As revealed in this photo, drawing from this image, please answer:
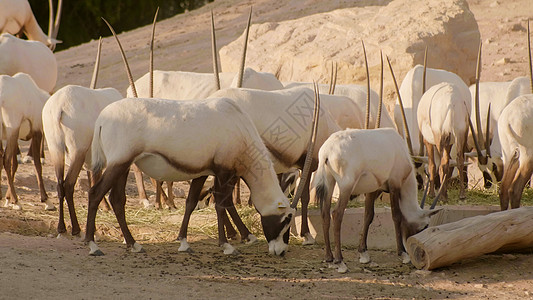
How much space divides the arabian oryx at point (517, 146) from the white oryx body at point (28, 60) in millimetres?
7307

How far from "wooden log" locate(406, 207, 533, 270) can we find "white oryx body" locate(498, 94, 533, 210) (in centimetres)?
95

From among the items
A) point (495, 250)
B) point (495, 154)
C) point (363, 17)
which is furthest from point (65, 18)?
point (495, 250)

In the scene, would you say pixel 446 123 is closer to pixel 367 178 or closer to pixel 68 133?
pixel 367 178

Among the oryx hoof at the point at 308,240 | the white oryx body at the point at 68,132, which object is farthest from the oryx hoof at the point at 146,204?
the oryx hoof at the point at 308,240

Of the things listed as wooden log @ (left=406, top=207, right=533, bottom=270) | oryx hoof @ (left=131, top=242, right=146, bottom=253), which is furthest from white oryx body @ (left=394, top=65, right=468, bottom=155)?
oryx hoof @ (left=131, top=242, right=146, bottom=253)

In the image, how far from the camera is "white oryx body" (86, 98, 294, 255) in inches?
280

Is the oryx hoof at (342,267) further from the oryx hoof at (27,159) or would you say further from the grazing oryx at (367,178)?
the oryx hoof at (27,159)

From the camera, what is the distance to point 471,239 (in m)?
7.25

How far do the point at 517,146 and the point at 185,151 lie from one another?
3492 mm

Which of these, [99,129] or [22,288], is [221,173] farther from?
[22,288]

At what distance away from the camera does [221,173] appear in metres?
7.48

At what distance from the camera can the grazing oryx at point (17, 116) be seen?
30.7 feet

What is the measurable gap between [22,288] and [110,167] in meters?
1.47

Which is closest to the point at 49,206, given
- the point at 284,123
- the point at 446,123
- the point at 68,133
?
the point at 68,133
